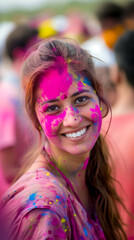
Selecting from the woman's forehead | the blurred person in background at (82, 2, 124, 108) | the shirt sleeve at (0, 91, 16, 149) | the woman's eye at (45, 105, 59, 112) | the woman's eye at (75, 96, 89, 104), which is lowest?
the shirt sleeve at (0, 91, 16, 149)

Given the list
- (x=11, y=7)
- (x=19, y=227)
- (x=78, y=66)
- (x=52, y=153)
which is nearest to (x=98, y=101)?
(x=78, y=66)

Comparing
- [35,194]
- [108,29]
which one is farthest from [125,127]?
[108,29]

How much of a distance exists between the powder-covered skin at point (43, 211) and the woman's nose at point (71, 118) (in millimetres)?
261

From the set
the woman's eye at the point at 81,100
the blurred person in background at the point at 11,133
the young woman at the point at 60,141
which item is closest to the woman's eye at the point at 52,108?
the young woman at the point at 60,141

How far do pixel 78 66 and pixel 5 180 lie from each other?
169 cm

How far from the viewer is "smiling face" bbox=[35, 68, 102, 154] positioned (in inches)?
62.1

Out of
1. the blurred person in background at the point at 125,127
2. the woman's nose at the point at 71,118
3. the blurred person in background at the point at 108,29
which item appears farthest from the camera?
the blurred person in background at the point at 108,29

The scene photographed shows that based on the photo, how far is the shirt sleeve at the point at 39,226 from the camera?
1273 mm

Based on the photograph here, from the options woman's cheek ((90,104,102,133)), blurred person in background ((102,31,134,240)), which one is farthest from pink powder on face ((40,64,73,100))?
blurred person in background ((102,31,134,240))

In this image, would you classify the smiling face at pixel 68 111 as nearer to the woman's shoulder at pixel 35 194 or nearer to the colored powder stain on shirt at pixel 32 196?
the woman's shoulder at pixel 35 194

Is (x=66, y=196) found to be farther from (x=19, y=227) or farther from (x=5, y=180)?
(x=5, y=180)

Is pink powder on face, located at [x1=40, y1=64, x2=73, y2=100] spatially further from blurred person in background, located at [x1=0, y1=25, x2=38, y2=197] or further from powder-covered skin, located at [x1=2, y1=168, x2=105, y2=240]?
blurred person in background, located at [x1=0, y1=25, x2=38, y2=197]

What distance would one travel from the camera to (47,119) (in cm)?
161

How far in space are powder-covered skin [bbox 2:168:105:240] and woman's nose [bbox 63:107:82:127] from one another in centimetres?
26
